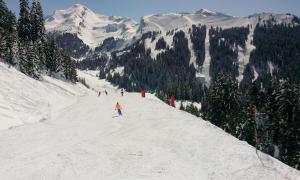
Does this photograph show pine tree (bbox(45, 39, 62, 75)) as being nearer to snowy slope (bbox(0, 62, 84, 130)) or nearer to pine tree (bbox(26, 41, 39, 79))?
pine tree (bbox(26, 41, 39, 79))

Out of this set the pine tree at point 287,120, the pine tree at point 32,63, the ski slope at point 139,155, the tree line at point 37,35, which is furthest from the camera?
the tree line at point 37,35

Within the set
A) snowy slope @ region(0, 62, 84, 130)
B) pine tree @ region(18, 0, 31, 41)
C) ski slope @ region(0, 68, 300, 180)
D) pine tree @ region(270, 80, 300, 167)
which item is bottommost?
pine tree @ region(270, 80, 300, 167)

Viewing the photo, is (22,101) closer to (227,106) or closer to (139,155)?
(139,155)

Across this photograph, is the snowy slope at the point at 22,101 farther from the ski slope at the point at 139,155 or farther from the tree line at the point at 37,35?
the tree line at the point at 37,35

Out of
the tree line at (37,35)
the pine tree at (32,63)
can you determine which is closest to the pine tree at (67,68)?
the tree line at (37,35)

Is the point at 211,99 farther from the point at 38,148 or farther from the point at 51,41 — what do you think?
the point at 51,41

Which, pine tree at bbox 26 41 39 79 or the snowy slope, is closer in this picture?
the snowy slope

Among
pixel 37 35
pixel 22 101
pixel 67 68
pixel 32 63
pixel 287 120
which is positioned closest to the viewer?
pixel 22 101

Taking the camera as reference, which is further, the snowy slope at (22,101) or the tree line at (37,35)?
the tree line at (37,35)

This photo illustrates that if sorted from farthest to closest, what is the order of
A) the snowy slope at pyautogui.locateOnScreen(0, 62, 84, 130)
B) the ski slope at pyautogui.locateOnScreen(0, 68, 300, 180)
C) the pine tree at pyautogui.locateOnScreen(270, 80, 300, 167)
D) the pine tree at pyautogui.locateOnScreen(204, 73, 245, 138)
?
the pine tree at pyautogui.locateOnScreen(204, 73, 245, 138), the pine tree at pyautogui.locateOnScreen(270, 80, 300, 167), the snowy slope at pyautogui.locateOnScreen(0, 62, 84, 130), the ski slope at pyautogui.locateOnScreen(0, 68, 300, 180)

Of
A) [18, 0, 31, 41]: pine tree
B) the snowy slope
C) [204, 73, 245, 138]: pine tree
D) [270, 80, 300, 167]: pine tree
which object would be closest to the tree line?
[18, 0, 31, 41]: pine tree

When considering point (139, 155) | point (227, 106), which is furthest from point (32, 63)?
point (139, 155)

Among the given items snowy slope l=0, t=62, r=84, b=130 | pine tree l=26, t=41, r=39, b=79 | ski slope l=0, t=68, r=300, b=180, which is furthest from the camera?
pine tree l=26, t=41, r=39, b=79

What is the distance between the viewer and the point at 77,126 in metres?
29.8
